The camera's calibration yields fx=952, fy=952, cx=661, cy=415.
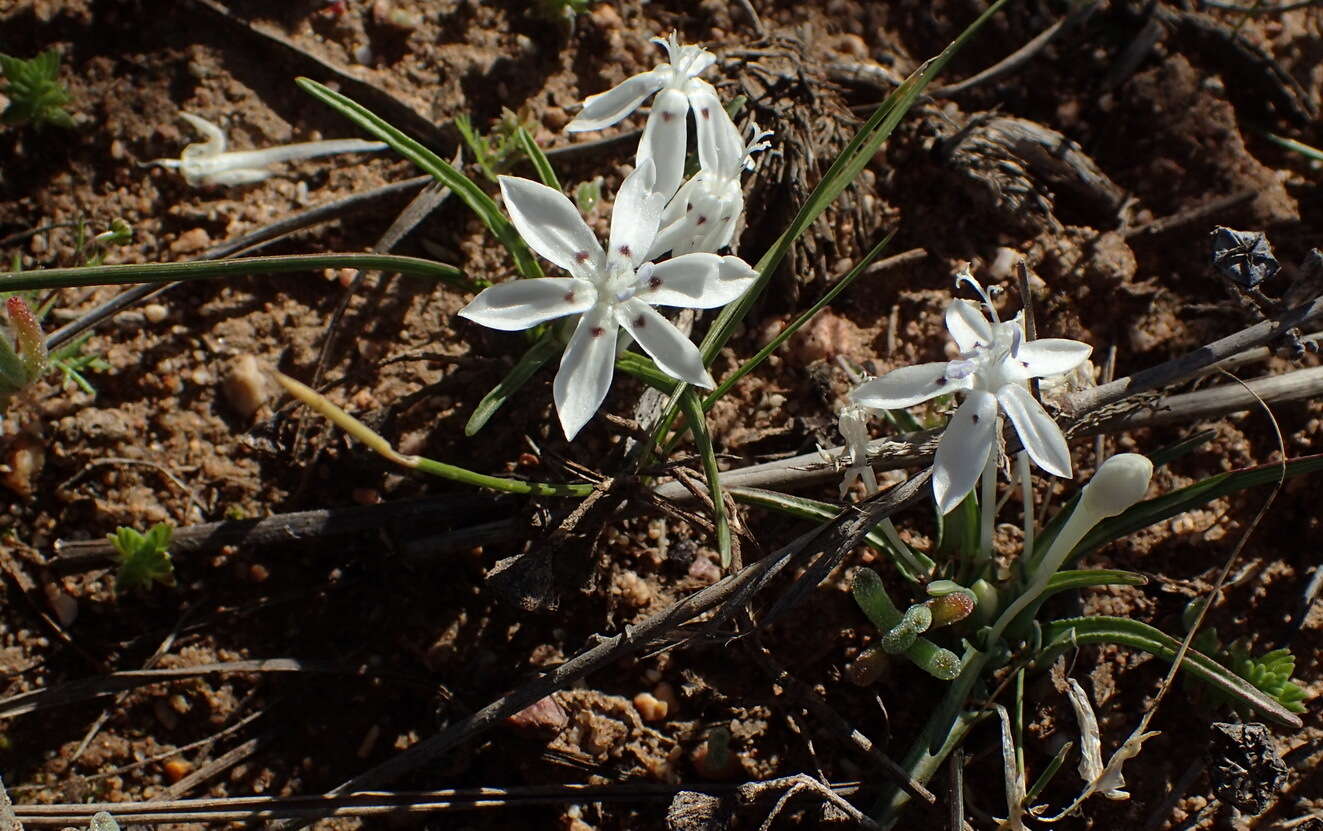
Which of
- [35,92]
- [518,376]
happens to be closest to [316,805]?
[518,376]

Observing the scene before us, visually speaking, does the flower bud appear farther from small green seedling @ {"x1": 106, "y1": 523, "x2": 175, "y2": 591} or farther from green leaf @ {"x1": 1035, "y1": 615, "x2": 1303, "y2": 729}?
small green seedling @ {"x1": 106, "y1": 523, "x2": 175, "y2": 591}

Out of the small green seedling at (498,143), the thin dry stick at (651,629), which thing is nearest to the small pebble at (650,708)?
the thin dry stick at (651,629)

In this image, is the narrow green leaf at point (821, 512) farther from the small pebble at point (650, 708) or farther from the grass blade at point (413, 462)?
the small pebble at point (650, 708)

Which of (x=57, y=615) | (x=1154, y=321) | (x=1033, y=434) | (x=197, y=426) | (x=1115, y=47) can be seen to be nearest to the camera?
(x=1033, y=434)

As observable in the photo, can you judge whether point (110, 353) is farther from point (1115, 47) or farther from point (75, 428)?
point (1115, 47)

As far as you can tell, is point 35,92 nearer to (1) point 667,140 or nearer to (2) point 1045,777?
(1) point 667,140

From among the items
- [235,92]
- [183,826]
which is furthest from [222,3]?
[183,826]

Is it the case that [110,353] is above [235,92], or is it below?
below

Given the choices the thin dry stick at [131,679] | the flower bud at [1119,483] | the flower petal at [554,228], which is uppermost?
the flower petal at [554,228]
